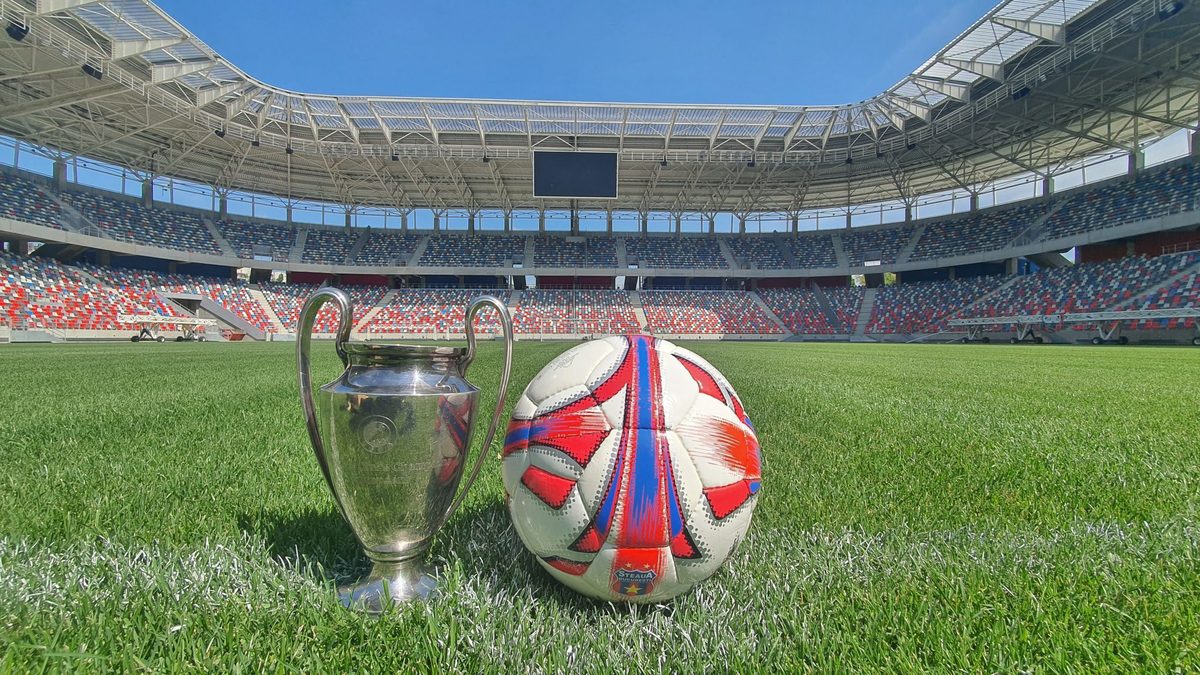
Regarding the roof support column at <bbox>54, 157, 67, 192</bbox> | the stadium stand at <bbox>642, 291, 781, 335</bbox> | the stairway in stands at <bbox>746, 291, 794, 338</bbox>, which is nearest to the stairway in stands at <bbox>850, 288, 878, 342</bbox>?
the stairway in stands at <bbox>746, 291, 794, 338</bbox>

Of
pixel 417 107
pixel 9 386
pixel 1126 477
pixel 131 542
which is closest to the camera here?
pixel 131 542

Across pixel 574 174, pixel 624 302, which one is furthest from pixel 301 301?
pixel 624 302

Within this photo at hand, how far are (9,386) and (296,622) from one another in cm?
771

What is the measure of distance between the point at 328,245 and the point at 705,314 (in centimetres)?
2891

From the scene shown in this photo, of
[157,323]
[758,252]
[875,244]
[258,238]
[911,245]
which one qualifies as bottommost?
[157,323]

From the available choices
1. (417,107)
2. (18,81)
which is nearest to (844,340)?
(417,107)

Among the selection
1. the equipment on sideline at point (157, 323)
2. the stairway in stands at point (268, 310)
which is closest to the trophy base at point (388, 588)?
the equipment on sideline at point (157, 323)

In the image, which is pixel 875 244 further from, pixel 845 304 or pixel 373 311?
pixel 373 311

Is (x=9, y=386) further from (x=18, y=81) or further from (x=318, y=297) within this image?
(x=18, y=81)

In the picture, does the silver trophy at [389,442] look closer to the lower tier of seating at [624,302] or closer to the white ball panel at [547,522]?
the white ball panel at [547,522]

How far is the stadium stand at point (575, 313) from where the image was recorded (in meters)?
37.8

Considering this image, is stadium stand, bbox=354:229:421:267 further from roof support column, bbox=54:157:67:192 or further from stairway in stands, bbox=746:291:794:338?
stairway in stands, bbox=746:291:794:338

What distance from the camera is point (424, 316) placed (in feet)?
125

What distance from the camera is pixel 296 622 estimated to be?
133 centimetres
